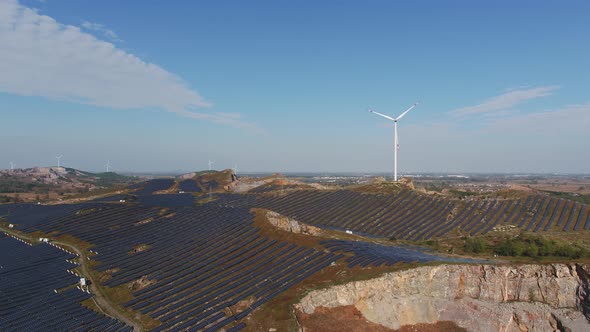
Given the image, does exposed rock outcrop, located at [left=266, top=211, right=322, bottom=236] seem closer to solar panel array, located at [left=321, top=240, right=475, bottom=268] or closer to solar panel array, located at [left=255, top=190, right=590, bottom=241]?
solar panel array, located at [left=321, top=240, right=475, bottom=268]

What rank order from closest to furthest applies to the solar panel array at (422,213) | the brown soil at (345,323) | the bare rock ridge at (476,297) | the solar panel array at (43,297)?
the solar panel array at (43,297) < the brown soil at (345,323) < the bare rock ridge at (476,297) < the solar panel array at (422,213)

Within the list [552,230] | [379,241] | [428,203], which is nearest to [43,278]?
[379,241]

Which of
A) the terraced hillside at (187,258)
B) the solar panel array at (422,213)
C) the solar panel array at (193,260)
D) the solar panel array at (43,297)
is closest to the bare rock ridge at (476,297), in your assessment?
the terraced hillside at (187,258)

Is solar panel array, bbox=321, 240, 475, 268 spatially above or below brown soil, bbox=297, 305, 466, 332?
above

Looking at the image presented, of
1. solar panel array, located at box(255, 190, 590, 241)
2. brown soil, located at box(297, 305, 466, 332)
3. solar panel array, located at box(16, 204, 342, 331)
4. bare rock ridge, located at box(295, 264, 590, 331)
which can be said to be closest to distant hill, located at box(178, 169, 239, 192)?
solar panel array, located at box(255, 190, 590, 241)

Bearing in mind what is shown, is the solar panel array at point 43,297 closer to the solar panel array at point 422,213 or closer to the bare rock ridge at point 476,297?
the bare rock ridge at point 476,297
